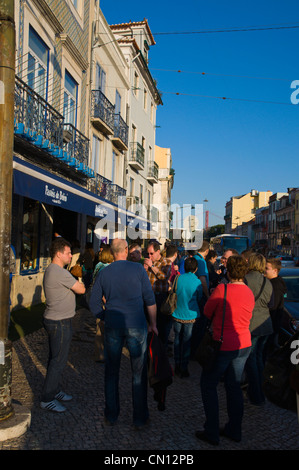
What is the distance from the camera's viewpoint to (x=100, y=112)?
15133 mm

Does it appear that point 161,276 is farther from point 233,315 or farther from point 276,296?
point 233,315

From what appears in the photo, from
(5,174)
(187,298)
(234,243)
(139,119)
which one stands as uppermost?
(139,119)

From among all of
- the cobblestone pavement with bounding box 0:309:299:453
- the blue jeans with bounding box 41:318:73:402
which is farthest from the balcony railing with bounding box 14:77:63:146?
the blue jeans with bounding box 41:318:73:402

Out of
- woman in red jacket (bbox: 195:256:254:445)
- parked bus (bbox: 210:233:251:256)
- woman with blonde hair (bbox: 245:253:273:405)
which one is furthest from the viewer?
parked bus (bbox: 210:233:251:256)

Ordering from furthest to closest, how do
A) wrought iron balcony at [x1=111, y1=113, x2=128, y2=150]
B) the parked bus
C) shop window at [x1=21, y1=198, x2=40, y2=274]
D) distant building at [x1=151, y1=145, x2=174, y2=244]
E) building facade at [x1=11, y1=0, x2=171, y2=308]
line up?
distant building at [x1=151, y1=145, x2=174, y2=244]
the parked bus
wrought iron balcony at [x1=111, y1=113, x2=128, y2=150]
shop window at [x1=21, y1=198, x2=40, y2=274]
building facade at [x1=11, y1=0, x2=171, y2=308]

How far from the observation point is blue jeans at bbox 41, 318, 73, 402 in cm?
423

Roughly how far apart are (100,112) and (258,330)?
12.5 metres

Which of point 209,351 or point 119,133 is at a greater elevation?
point 119,133

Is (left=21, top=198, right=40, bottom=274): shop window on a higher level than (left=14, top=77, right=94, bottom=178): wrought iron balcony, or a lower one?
lower

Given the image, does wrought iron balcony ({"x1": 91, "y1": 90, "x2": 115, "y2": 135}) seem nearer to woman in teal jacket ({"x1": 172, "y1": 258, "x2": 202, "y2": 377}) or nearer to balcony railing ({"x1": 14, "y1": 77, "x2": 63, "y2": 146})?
balcony railing ({"x1": 14, "y1": 77, "x2": 63, "y2": 146})

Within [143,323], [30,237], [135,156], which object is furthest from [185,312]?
[135,156]

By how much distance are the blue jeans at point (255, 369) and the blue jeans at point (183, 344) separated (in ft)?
3.44

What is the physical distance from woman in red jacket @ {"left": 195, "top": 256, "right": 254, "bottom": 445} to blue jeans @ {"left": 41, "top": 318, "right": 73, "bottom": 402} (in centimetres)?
158
